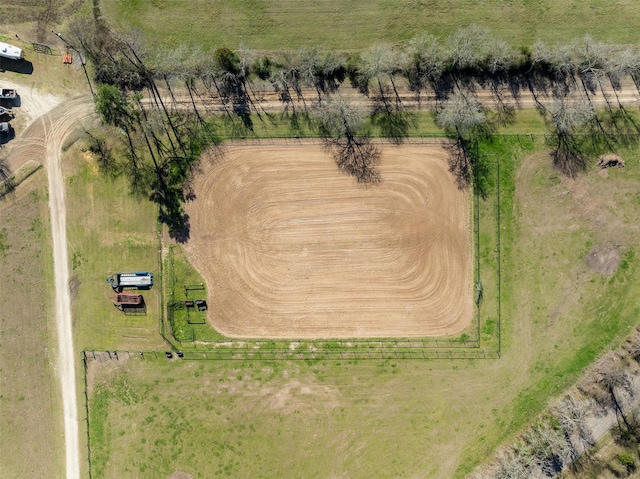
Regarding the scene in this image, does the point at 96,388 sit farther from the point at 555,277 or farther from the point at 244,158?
the point at 555,277

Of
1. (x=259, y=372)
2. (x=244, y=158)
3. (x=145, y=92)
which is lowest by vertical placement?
(x=259, y=372)

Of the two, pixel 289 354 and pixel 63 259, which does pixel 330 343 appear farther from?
pixel 63 259

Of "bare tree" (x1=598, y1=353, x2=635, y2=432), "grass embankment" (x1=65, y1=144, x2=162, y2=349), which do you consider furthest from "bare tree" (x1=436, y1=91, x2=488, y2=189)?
"grass embankment" (x1=65, y1=144, x2=162, y2=349)

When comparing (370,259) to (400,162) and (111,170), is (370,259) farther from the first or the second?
(111,170)

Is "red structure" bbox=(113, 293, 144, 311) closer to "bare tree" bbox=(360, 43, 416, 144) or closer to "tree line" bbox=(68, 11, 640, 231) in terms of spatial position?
"tree line" bbox=(68, 11, 640, 231)

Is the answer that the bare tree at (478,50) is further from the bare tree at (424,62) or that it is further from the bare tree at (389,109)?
the bare tree at (389,109)

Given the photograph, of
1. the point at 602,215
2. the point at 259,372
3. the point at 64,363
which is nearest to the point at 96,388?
Answer: the point at 64,363

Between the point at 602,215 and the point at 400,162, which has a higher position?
the point at 400,162
